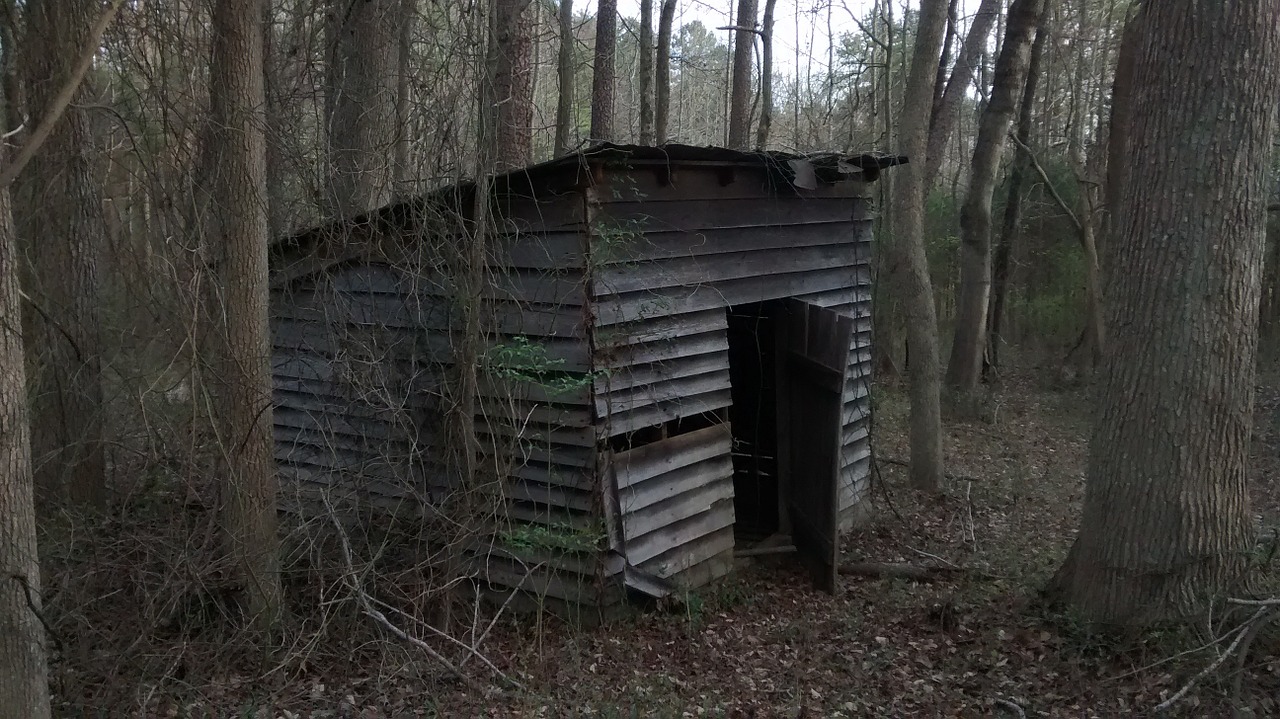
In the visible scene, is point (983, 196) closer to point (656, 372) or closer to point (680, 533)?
point (656, 372)

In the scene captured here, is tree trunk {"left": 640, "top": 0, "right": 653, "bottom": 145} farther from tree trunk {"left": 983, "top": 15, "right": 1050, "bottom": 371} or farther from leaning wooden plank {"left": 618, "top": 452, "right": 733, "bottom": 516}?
leaning wooden plank {"left": 618, "top": 452, "right": 733, "bottom": 516}

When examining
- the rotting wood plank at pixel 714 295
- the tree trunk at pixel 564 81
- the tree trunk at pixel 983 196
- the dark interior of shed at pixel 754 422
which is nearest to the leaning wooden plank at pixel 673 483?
the rotting wood plank at pixel 714 295

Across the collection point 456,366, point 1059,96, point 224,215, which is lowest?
point 456,366

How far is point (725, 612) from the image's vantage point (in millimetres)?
7070

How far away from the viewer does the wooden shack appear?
6320mm

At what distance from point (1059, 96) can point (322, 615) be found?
22.0m

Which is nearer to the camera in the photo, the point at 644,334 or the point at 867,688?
the point at 867,688

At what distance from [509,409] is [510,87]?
11.0 feet

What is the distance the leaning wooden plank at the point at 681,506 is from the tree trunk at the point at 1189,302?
3204mm

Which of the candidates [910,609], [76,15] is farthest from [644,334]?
[76,15]

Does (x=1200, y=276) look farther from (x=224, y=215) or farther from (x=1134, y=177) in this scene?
(x=224, y=215)

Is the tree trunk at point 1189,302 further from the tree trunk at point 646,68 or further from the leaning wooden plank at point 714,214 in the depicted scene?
the tree trunk at point 646,68

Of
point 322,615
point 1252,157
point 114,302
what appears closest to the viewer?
point 1252,157

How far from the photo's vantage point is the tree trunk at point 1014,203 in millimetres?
14977
